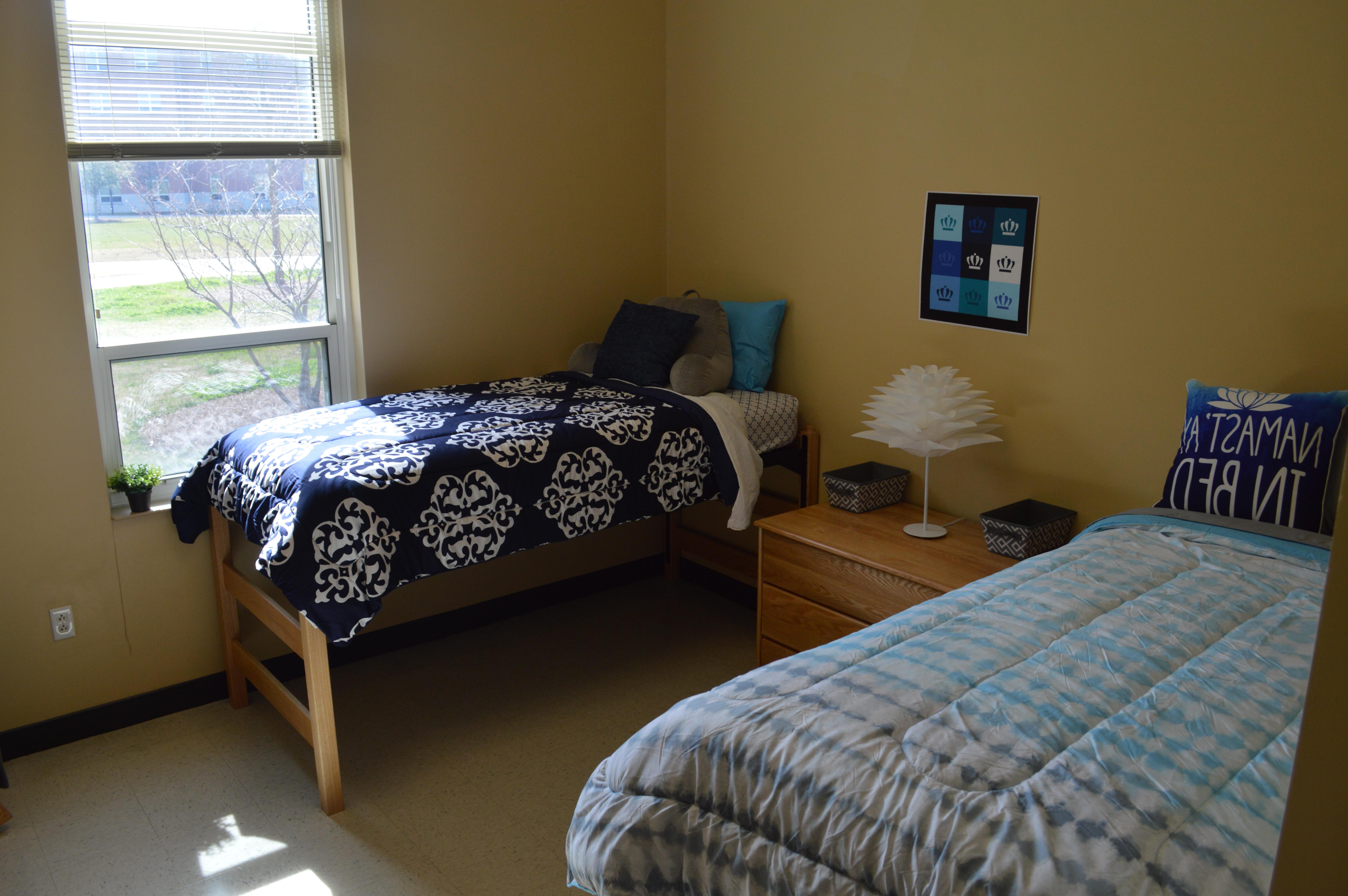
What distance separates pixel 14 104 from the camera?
2.53 meters

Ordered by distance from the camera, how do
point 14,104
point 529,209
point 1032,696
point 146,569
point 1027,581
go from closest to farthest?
point 1032,696 < point 1027,581 < point 14,104 < point 146,569 < point 529,209

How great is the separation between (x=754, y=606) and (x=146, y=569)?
212 cm

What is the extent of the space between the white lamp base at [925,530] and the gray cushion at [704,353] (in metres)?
0.85

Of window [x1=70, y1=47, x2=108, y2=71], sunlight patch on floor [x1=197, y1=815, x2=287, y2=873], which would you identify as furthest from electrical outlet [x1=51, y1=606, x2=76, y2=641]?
window [x1=70, y1=47, x2=108, y2=71]

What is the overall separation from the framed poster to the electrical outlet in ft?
8.92

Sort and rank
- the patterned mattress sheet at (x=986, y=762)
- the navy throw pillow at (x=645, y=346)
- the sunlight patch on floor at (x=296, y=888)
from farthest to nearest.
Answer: the navy throw pillow at (x=645, y=346) < the sunlight patch on floor at (x=296, y=888) < the patterned mattress sheet at (x=986, y=762)

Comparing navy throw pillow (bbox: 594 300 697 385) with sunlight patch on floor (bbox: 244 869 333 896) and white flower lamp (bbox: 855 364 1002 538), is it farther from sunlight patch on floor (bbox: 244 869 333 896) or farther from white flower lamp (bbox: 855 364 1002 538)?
sunlight patch on floor (bbox: 244 869 333 896)

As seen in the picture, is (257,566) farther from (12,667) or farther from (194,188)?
(194,188)

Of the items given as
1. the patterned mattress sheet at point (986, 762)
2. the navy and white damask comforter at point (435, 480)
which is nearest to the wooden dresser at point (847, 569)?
the navy and white damask comforter at point (435, 480)

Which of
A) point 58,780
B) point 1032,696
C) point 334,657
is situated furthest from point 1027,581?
point 58,780

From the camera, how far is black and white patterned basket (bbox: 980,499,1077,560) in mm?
2578

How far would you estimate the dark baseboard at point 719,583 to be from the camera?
3.81m

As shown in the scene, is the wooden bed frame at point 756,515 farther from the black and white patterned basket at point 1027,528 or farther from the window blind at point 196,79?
the window blind at point 196,79

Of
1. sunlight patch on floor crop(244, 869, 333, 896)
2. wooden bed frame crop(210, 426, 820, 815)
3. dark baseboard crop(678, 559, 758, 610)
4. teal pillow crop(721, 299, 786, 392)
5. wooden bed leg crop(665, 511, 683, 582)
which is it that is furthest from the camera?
wooden bed leg crop(665, 511, 683, 582)
